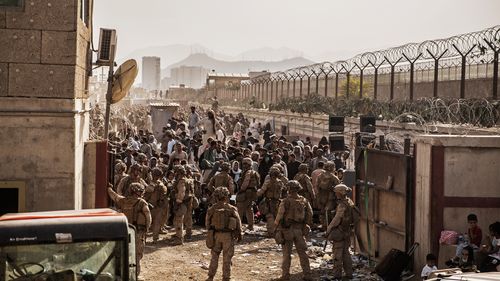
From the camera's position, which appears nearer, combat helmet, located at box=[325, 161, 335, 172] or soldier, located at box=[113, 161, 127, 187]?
soldier, located at box=[113, 161, 127, 187]

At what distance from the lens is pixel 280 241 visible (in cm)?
1117

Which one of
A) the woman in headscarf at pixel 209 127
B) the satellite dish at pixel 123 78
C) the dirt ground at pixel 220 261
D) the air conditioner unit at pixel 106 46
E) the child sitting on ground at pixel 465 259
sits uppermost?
the air conditioner unit at pixel 106 46

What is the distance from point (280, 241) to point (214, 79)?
334ft

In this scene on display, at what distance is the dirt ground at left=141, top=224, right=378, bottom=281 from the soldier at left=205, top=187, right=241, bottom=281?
105cm

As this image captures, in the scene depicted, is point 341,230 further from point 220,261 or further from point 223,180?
point 223,180

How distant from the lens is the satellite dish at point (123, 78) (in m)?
12.3

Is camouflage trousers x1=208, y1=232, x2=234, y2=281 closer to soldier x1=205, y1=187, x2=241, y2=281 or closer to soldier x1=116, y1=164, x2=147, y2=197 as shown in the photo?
soldier x1=205, y1=187, x2=241, y2=281

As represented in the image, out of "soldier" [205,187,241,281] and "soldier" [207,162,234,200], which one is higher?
"soldier" [207,162,234,200]

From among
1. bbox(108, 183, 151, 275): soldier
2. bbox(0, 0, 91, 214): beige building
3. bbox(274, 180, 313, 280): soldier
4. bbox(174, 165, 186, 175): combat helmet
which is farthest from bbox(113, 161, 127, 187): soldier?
bbox(0, 0, 91, 214): beige building

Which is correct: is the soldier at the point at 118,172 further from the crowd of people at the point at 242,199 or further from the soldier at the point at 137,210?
the soldier at the point at 137,210

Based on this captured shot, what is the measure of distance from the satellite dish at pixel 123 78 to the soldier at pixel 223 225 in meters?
2.97

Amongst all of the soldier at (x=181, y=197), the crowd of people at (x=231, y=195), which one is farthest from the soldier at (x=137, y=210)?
the soldier at (x=181, y=197)

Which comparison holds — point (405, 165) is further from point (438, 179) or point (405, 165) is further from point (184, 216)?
point (184, 216)

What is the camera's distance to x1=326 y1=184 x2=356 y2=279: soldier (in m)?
11.1
